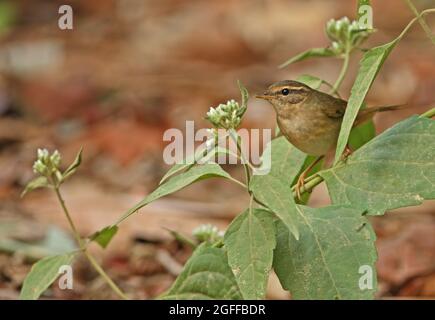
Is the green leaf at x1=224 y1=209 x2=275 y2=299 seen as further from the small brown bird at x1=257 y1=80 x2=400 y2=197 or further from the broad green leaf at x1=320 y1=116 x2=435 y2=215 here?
the small brown bird at x1=257 y1=80 x2=400 y2=197

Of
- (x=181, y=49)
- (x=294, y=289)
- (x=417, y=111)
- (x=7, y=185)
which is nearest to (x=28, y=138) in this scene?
(x=7, y=185)

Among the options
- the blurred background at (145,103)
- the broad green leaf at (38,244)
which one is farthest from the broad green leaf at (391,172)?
the broad green leaf at (38,244)

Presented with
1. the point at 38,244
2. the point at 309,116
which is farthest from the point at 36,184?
the point at 38,244

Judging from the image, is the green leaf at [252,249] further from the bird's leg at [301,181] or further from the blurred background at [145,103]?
the blurred background at [145,103]
